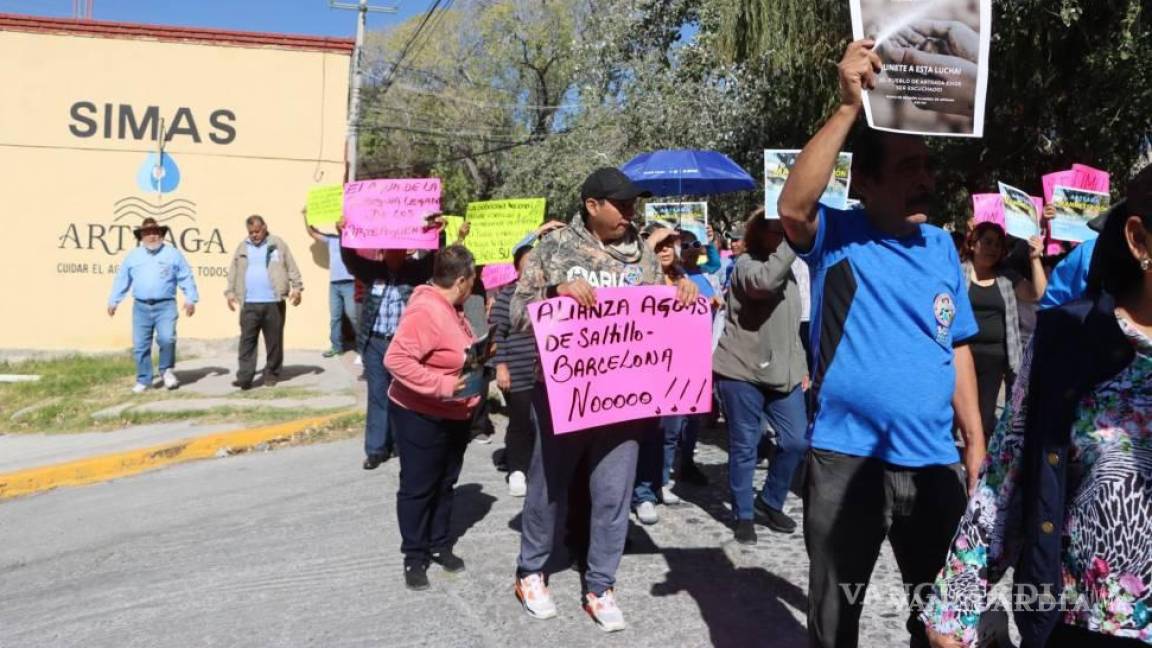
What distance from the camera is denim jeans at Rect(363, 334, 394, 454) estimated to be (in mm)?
7234

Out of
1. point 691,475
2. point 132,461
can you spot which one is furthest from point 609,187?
point 132,461

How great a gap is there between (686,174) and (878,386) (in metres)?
6.58

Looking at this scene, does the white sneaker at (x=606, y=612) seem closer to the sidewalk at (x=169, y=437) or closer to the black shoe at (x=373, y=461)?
the black shoe at (x=373, y=461)

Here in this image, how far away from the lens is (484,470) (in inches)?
293

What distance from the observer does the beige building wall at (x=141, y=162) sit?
14.1m

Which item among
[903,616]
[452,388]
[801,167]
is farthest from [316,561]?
[801,167]

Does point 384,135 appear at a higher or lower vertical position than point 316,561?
higher

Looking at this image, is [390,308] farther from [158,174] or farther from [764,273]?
[158,174]

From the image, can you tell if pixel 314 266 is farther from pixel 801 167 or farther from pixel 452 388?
pixel 801 167

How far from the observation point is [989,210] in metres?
6.58

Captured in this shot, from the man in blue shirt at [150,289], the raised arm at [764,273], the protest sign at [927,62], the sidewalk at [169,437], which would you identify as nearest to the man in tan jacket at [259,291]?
the sidewalk at [169,437]

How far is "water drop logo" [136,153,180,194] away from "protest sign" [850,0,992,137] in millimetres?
13506

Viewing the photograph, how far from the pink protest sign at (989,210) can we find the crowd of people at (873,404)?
0.42 feet

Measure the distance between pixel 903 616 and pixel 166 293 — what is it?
9002 millimetres
